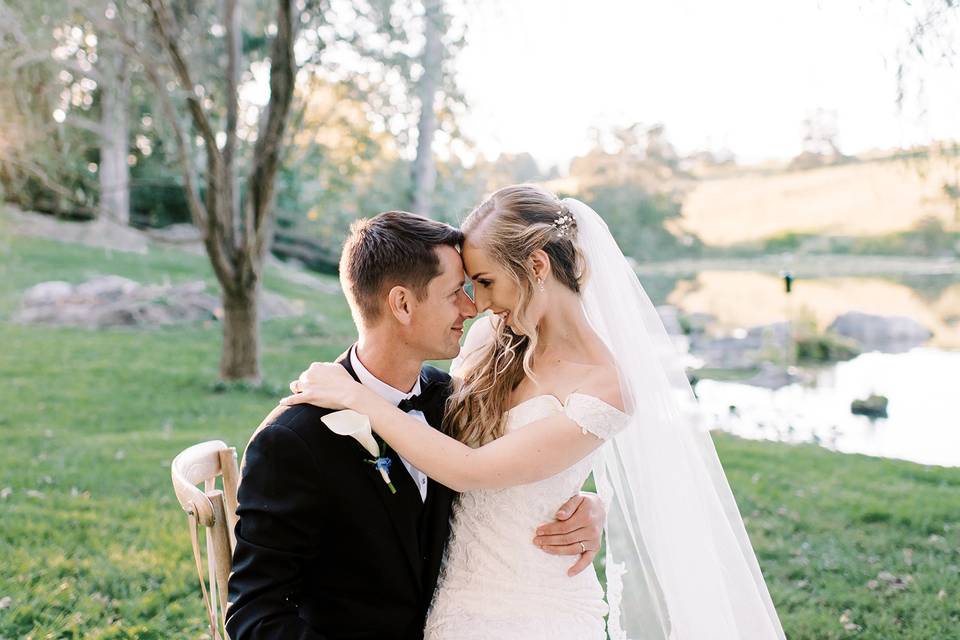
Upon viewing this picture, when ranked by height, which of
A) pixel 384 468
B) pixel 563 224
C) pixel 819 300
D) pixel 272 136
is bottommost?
pixel 819 300

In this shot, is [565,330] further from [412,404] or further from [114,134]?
[114,134]

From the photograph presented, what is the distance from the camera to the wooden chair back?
207 cm

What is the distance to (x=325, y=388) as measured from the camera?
2.31m

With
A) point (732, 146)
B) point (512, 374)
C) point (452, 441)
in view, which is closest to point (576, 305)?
point (512, 374)

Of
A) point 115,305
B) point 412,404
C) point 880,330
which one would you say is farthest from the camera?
point 880,330

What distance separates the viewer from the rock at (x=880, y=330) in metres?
17.0

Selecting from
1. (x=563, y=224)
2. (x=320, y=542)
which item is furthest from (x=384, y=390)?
(x=563, y=224)

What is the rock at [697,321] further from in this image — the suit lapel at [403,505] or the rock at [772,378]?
the suit lapel at [403,505]

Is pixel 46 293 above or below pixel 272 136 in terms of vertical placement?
below

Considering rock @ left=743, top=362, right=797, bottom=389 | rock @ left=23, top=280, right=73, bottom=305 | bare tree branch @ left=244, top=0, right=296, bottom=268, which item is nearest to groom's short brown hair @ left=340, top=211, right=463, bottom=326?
bare tree branch @ left=244, top=0, right=296, bottom=268

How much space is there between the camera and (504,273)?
2609mm

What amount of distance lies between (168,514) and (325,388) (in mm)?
3799

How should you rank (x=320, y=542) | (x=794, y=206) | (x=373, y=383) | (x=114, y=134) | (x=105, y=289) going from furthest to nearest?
(x=794, y=206), (x=114, y=134), (x=105, y=289), (x=373, y=383), (x=320, y=542)

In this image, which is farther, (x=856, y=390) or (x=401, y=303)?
(x=856, y=390)
